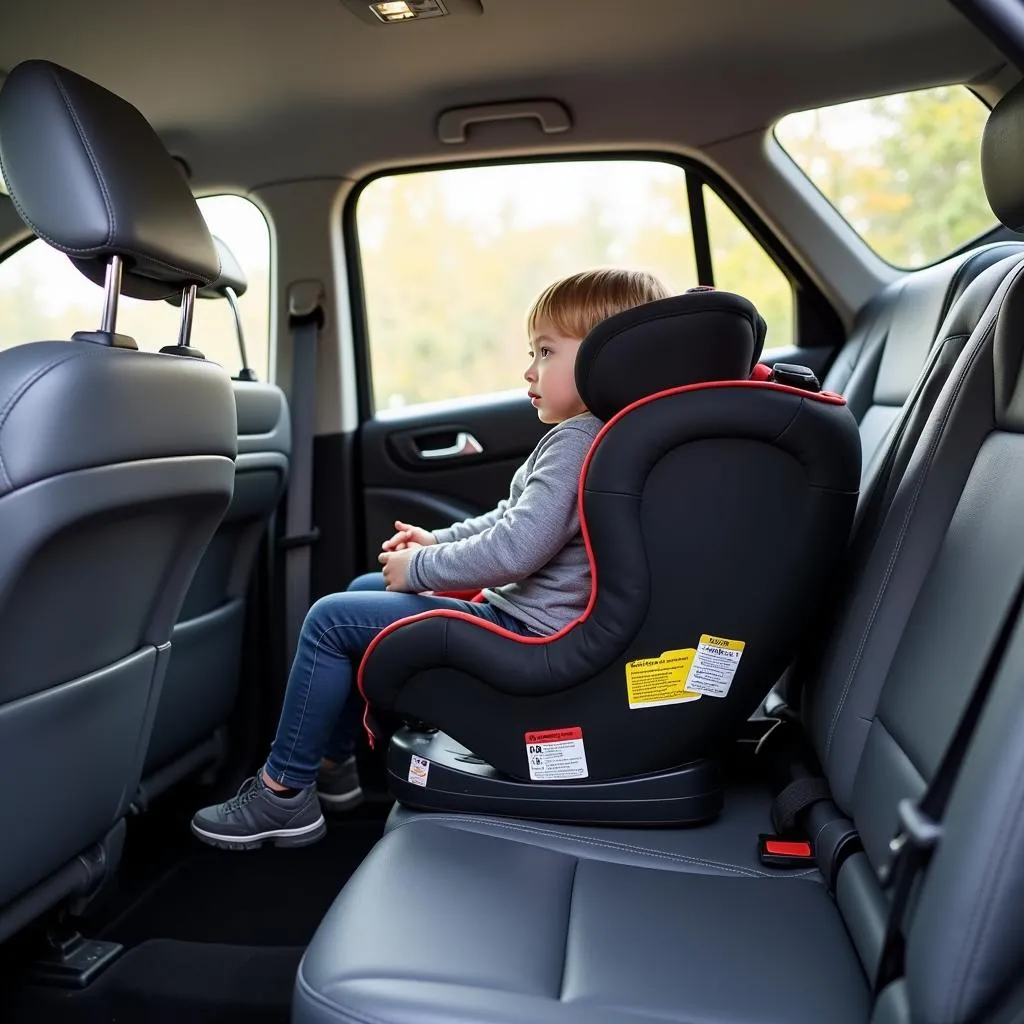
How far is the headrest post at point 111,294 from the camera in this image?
1435 mm

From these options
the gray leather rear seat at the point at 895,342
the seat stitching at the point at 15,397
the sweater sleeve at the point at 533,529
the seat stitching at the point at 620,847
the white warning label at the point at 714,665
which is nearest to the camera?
the seat stitching at the point at 15,397

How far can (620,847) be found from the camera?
1.41m

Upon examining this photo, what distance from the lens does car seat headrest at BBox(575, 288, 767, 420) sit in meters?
1.42

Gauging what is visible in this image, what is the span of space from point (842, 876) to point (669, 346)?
0.69 metres

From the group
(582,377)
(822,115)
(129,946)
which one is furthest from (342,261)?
(129,946)

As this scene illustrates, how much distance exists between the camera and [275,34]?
2.13 m

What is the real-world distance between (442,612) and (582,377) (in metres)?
0.39

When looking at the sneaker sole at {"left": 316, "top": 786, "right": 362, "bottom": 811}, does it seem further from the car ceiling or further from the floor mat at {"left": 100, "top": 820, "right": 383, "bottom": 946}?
the car ceiling

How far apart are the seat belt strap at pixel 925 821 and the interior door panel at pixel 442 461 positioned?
1.61 meters

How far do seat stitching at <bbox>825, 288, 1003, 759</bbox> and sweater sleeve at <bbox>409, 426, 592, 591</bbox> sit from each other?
0.46 meters

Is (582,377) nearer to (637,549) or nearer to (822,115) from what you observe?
(637,549)

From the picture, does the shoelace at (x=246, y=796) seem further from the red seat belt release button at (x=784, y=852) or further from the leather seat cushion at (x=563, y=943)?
the red seat belt release button at (x=784, y=852)

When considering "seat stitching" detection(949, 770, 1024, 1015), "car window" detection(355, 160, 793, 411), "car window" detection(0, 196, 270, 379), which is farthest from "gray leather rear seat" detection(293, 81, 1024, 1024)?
"car window" detection(355, 160, 793, 411)

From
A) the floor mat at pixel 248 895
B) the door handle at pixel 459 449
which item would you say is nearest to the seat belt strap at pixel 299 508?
the door handle at pixel 459 449
